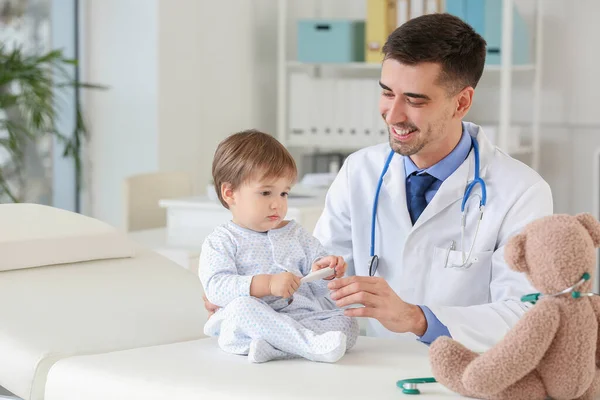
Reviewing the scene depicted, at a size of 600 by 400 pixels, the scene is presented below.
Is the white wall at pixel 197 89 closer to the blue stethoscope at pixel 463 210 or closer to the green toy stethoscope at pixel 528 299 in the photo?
the blue stethoscope at pixel 463 210

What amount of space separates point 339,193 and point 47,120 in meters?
2.41

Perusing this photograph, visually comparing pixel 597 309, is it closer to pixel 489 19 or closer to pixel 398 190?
pixel 398 190

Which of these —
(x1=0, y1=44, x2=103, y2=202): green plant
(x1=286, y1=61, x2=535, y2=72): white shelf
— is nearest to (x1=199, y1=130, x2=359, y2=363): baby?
(x1=0, y1=44, x2=103, y2=202): green plant

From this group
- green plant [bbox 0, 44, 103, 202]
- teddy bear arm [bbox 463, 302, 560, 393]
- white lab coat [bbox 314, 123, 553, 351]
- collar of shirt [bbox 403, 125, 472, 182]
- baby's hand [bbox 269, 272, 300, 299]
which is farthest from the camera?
green plant [bbox 0, 44, 103, 202]

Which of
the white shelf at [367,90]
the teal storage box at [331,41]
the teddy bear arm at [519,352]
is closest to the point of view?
the teddy bear arm at [519,352]

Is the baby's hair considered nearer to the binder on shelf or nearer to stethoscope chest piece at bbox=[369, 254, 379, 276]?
stethoscope chest piece at bbox=[369, 254, 379, 276]

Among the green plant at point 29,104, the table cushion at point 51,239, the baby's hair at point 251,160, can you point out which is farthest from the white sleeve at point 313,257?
the green plant at point 29,104

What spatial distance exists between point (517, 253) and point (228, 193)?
509mm

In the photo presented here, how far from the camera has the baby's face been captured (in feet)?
4.80

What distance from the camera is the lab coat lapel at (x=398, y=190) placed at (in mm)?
1779

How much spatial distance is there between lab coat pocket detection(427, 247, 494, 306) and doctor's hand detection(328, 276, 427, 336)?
220mm

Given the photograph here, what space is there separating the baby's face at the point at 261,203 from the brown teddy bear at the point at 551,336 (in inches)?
16.0

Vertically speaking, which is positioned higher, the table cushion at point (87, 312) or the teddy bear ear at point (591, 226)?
the teddy bear ear at point (591, 226)

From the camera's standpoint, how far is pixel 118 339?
5.30 ft
